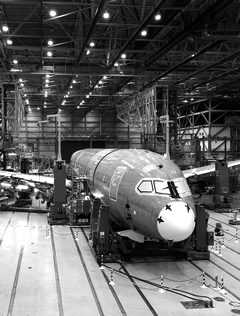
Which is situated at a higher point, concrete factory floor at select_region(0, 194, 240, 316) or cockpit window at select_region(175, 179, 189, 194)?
cockpit window at select_region(175, 179, 189, 194)

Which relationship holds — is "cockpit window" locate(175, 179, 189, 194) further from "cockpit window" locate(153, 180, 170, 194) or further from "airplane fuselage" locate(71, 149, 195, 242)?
"cockpit window" locate(153, 180, 170, 194)

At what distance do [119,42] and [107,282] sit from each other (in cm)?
2375

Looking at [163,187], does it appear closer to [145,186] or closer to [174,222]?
[145,186]

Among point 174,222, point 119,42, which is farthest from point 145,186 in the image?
point 119,42

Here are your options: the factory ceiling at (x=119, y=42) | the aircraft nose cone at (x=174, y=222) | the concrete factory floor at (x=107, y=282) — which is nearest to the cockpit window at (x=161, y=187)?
the aircraft nose cone at (x=174, y=222)

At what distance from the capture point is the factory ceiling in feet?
74.2

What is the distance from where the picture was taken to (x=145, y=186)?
1503cm

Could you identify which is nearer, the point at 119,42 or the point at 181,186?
the point at 181,186

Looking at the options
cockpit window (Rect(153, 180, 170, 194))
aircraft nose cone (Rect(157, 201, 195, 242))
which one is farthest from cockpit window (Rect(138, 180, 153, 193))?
aircraft nose cone (Rect(157, 201, 195, 242))

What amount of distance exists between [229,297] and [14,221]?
665 inches

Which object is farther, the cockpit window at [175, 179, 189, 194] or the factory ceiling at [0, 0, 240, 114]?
the factory ceiling at [0, 0, 240, 114]

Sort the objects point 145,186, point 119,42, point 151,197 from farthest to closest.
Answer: point 119,42 → point 145,186 → point 151,197

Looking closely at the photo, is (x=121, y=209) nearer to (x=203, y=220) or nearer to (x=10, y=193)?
(x=203, y=220)

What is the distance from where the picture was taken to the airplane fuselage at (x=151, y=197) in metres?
13.6
